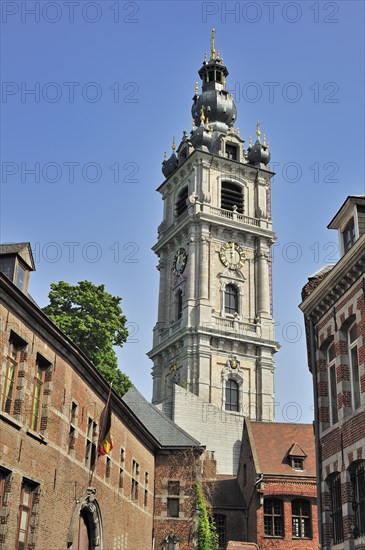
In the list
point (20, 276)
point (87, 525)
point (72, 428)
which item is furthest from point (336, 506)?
point (20, 276)

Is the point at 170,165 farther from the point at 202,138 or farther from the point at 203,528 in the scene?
the point at 203,528

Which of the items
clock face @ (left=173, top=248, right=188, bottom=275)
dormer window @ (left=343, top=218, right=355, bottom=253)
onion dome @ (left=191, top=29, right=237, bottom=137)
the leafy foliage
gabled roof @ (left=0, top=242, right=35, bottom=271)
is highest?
onion dome @ (left=191, top=29, right=237, bottom=137)

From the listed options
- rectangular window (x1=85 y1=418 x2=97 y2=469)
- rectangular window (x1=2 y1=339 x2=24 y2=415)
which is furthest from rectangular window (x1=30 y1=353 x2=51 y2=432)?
rectangular window (x1=85 y1=418 x2=97 y2=469)

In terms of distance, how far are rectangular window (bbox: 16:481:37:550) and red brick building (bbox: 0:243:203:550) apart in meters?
0.03

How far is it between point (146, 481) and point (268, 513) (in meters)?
6.70

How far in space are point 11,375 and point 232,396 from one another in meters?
42.4

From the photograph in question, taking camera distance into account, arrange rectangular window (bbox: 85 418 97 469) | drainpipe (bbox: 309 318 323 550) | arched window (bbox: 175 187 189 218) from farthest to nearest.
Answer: arched window (bbox: 175 187 189 218)
rectangular window (bbox: 85 418 97 469)
drainpipe (bbox: 309 318 323 550)

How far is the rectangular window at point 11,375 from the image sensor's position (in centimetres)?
1836

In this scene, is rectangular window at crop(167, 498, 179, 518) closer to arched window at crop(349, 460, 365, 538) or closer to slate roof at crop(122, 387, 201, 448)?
slate roof at crop(122, 387, 201, 448)

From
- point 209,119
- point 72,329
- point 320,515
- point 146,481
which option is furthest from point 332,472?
point 209,119

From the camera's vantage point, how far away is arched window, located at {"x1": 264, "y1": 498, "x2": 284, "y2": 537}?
35.7 meters

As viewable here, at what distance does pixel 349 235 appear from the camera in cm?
2158

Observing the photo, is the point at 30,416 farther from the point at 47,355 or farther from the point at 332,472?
the point at 332,472

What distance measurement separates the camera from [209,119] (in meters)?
74.9
